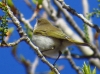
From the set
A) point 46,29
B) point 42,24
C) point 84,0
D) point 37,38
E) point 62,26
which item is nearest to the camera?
point 37,38

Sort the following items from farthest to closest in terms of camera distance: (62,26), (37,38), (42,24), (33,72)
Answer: (62,26) → (33,72) → (42,24) → (37,38)

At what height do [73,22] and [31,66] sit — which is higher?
[73,22]

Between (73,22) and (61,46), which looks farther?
(73,22)

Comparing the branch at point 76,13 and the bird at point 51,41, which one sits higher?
the branch at point 76,13

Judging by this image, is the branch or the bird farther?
the bird

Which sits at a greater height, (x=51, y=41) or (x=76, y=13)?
(x=76, y=13)

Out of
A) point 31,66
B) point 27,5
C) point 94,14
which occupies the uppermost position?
point 94,14

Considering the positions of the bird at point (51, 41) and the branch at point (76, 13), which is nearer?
the branch at point (76, 13)

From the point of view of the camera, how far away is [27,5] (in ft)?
10.5

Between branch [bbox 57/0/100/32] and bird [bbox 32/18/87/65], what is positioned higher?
branch [bbox 57/0/100/32]

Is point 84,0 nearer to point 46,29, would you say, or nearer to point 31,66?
point 31,66

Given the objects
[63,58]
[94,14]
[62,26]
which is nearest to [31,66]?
[63,58]

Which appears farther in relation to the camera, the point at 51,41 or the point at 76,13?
the point at 51,41

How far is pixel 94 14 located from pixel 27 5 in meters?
1.35
